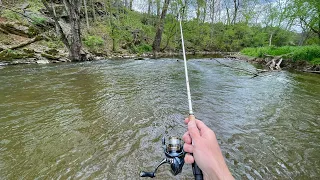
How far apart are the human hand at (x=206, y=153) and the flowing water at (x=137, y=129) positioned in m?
0.98

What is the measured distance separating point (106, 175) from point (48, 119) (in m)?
1.92

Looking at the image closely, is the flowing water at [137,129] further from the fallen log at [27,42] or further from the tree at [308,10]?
the tree at [308,10]

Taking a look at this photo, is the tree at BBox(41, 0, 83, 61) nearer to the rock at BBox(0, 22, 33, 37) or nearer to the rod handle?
the rock at BBox(0, 22, 33, 37)

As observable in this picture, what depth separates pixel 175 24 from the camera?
2162cm

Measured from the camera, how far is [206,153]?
98 centimetres

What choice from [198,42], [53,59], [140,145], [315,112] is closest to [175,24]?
[198,42]

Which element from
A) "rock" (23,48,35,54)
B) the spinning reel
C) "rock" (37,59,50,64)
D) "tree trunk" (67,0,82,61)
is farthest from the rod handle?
"rock" (23,48,35,54)

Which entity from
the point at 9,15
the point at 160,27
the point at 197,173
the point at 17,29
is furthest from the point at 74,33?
the point at 197,173

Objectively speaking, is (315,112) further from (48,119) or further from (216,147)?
(48,119)

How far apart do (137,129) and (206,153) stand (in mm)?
2058

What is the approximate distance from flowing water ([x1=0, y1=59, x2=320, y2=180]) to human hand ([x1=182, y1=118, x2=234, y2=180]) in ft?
3.22

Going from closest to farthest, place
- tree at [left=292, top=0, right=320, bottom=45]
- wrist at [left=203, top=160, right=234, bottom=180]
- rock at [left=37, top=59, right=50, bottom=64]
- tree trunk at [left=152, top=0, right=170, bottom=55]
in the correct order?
wrist at [left=203, top=160, right=234, bottom=180], rock at [left=37, top=59, right=50, bottom=64], tree at [left=292, top=0, right=320, bottom=45], tree trunk at [left=152, top=0, right=170, bottom=55]

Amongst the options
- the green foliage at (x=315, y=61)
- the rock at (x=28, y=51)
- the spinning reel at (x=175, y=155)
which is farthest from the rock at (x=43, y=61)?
the green foliage at (x=315, y=61)

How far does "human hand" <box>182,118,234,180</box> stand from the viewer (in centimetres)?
93
